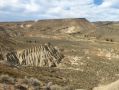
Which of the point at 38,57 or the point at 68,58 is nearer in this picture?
the point at 38,57

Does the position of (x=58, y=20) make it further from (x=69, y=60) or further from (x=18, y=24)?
(x=69, y=60)

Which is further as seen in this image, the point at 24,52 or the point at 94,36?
the point at 94,36

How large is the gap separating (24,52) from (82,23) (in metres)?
66.3

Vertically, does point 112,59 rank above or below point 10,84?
below

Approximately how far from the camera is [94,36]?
9519cm

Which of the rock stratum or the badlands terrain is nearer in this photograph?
the badlands terrain

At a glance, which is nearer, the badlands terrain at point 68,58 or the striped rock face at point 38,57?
the badlands terrain at point 68,58

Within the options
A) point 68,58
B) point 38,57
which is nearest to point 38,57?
point 38,57

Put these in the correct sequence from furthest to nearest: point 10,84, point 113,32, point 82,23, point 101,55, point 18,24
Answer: point 18,24 → point 82,23 → point 113,32 → point 101,55 → point 10,84

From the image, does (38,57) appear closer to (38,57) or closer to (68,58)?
(38,57)

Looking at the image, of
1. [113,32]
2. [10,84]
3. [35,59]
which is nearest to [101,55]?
[35,59]

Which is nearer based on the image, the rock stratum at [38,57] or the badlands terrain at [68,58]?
the badlands terrain at [68,58]

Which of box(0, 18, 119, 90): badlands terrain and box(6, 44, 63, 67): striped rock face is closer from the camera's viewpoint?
box(0, 18, 119, 90): badlands terrain

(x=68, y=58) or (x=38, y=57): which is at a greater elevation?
(x=38, y=57)
